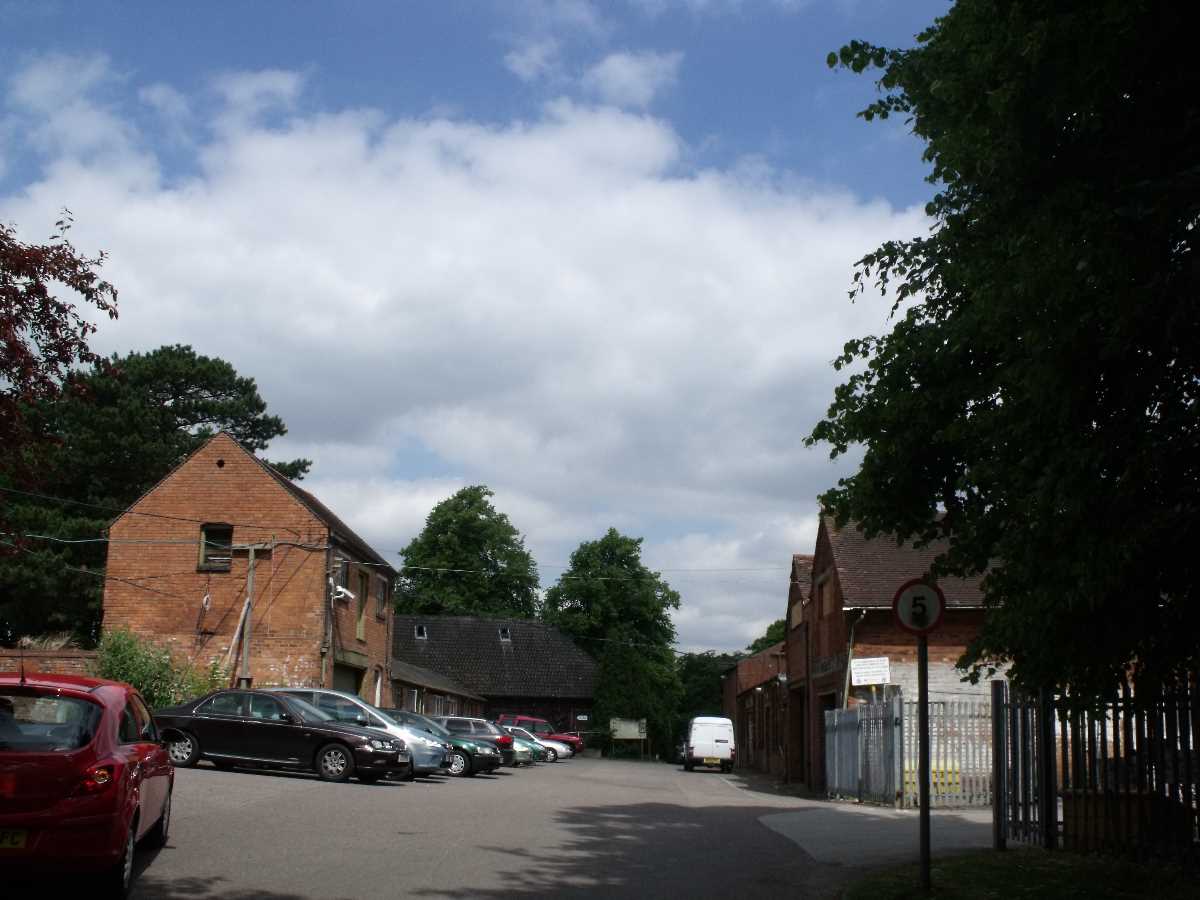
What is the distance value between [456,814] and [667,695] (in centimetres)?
6053

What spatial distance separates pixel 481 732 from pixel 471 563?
141 ft

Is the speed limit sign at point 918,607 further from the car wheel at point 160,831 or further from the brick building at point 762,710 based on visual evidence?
the brick building at point 762,710

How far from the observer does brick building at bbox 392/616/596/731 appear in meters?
71.8

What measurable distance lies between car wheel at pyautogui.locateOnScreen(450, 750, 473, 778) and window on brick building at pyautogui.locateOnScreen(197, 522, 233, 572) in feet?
33.4

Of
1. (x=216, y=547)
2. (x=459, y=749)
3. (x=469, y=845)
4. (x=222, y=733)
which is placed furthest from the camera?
(x=216, y=547)

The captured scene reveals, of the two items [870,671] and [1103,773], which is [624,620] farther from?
[1103,773]

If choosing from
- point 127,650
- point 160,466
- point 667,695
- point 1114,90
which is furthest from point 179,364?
point 1114,90

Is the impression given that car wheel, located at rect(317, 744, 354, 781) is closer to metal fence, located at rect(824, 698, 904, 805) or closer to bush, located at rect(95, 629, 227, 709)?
metal fence, located at rect(824, 698, 904, 805)

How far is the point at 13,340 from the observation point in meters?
9.48

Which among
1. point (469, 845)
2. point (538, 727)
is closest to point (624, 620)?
point (538, 727)

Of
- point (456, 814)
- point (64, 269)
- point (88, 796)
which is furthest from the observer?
point (456, 814)

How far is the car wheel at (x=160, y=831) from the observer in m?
11.4

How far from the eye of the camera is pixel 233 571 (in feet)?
121

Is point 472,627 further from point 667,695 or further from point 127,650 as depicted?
point 127,650
